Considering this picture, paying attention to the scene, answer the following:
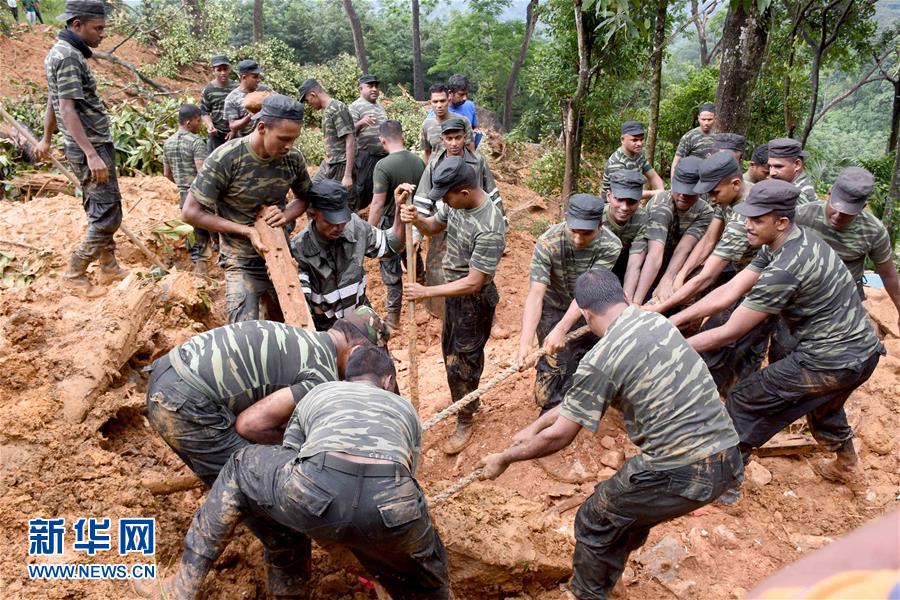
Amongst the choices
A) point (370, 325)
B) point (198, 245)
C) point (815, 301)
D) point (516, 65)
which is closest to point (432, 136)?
point (198, 245)

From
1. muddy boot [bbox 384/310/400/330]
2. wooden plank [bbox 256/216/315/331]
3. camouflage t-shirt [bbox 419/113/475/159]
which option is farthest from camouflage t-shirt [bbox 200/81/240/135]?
wooden plank [bbox 256/216/315/331]

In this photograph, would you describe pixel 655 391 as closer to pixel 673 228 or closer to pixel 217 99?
pixel 673 228

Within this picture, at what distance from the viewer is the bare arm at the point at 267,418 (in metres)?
3.07

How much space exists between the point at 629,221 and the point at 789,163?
1421 millimetres

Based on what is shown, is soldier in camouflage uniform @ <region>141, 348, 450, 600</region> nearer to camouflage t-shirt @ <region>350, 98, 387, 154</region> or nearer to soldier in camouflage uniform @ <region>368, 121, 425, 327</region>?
soldier in camouflage uniform @ <region>368, 121, 425, 327</region>

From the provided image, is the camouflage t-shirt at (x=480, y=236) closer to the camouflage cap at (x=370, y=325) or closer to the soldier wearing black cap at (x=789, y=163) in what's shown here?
the camouflage cap at (x=370, y=325)

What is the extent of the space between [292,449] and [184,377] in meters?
0.66

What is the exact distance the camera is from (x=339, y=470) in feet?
8.57

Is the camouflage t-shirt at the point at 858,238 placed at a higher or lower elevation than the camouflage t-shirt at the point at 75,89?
lower

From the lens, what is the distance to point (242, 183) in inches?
169

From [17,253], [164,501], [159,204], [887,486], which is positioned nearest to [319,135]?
[159,204]

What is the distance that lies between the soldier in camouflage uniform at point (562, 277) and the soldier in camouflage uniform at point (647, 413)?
44.4 inches

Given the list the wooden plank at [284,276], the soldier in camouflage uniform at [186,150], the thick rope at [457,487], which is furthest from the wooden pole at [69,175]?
the thick rope at [457,487]

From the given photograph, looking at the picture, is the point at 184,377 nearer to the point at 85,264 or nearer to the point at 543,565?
the point at 543,565
